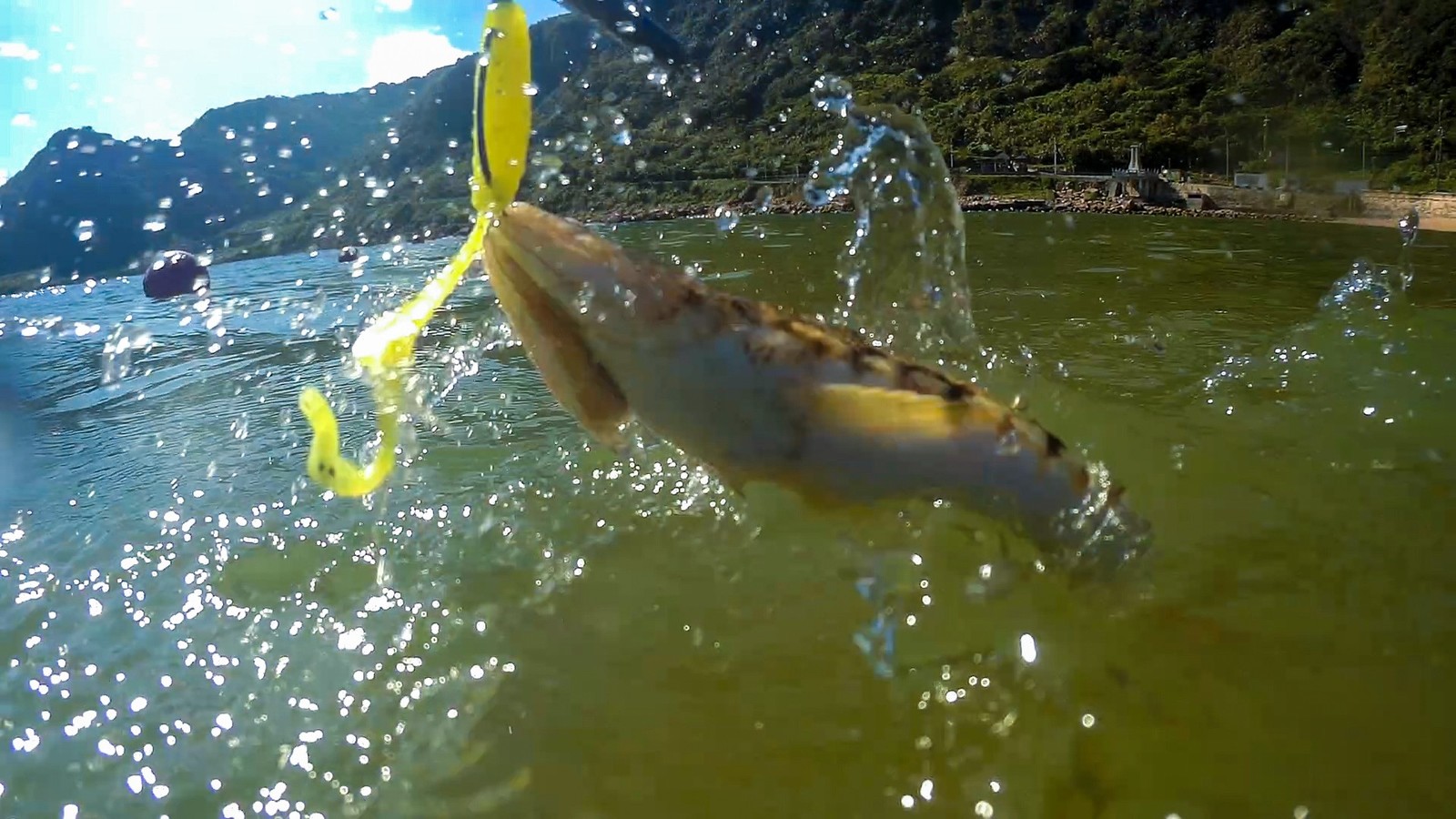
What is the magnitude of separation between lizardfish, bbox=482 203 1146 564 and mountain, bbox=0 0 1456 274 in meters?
0.47

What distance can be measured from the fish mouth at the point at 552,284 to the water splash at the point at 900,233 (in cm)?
202

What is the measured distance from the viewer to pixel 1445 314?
24.0 feet

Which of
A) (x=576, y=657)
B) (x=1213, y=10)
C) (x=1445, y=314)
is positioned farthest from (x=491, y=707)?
(x=1213, y=10)

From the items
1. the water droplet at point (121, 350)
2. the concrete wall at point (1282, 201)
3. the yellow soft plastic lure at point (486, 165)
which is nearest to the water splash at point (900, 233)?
the yellow soft plastic lure at point (486, 165)

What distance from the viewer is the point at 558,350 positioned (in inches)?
83.8

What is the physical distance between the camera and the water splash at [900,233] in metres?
4.00

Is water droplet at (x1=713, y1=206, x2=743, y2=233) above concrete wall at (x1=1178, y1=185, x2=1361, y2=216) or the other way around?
above

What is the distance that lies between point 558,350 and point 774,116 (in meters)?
64.6

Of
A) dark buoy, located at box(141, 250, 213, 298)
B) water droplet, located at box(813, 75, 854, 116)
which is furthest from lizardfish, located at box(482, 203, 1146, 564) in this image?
dark buoy, located at box(141, 250, 213, 298)

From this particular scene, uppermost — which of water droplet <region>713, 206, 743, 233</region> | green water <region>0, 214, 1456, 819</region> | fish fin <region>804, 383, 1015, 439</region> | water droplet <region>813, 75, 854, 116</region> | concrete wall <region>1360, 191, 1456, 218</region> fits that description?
water droplet <region>813, 75, 854, 116</region>

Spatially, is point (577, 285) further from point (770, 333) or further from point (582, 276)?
point (770, 333)

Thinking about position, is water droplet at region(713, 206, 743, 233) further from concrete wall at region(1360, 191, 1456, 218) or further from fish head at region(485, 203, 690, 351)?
concrete wall at region(1360, 191, 1456, 218)

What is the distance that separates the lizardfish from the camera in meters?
1.98

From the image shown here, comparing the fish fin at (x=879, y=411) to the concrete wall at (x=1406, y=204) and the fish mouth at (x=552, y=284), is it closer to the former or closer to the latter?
the fish mouth at (x=552, y=284)
